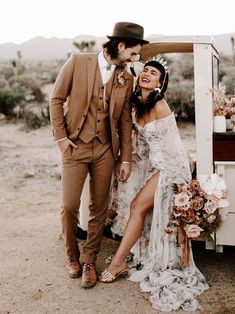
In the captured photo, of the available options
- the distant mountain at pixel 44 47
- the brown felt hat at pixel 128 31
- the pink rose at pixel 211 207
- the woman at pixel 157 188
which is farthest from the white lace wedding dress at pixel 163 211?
the distant mountain at pixel 44 47

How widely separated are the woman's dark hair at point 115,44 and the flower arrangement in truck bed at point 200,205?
1289 millimetres

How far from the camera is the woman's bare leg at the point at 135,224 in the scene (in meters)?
4.39

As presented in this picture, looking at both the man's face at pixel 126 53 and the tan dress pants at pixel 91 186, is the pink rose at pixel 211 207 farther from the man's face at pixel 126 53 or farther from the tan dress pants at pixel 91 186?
the man's face at pixel 126 53

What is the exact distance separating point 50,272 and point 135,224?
967 millimetres

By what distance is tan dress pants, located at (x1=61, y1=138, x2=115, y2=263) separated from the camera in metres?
4.25

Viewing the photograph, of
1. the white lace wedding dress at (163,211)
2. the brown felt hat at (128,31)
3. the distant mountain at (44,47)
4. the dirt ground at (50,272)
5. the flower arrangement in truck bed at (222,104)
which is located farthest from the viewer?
the distant mountain at (44,47)

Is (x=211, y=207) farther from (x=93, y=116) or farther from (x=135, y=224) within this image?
(x=93, y=116)

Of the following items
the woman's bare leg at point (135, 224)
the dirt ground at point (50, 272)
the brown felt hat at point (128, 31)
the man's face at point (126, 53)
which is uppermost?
the brown felt hat at point (128, 31)

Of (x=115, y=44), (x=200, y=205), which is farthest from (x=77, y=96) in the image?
(x=200, y=205)

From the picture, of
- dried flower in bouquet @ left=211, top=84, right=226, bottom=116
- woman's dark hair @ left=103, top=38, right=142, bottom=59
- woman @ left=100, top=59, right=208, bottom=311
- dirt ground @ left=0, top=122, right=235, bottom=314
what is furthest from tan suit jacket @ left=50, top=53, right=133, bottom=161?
dirt ground @ left=0, top=122, right=235, bottom=314

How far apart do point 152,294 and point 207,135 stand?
145cm

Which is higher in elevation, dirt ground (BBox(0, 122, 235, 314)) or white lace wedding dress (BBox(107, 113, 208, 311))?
white lace wedding dress (BBox(107, 113, 208, 311))

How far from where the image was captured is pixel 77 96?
13.6ft

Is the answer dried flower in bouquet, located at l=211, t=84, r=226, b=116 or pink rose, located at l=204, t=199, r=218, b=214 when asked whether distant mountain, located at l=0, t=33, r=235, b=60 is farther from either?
pink rose, located at l=204, t=199, r=218, b=214
